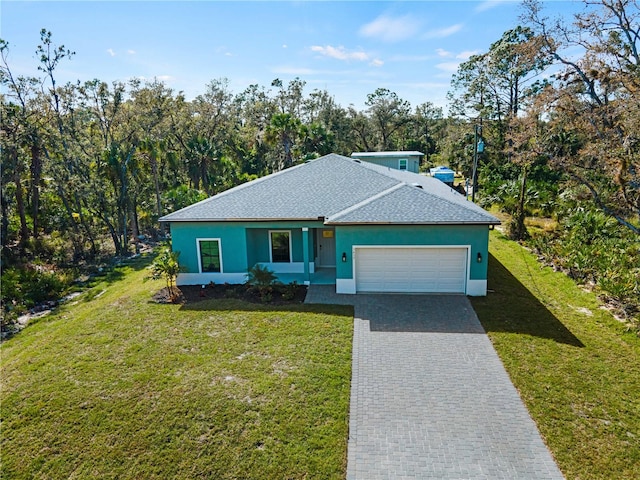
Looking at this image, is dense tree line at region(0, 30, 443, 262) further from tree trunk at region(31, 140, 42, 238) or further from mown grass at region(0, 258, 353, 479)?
mown grass at region(0, 258, 353, 479)

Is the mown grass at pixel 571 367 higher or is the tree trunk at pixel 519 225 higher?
the tree trunk at pixel 519 225

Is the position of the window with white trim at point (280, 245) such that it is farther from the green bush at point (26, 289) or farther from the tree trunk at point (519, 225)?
the tree trunk at point (519, 225)

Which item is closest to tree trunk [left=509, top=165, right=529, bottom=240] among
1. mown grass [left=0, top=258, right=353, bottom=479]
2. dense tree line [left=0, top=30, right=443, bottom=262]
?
mown grass [left=0, top=258, right=353, bottom=479]

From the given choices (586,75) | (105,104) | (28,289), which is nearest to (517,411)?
(586,75)

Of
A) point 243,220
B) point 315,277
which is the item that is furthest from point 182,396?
point 315,277

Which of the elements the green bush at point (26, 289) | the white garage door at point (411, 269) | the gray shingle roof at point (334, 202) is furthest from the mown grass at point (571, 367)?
the green bush at point (26, 289)

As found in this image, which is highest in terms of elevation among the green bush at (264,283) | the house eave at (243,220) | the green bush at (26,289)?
the house eave at (243,220)

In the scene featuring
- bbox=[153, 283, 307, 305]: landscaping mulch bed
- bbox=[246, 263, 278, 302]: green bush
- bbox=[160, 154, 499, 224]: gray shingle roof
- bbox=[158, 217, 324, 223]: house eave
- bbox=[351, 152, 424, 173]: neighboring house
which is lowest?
bbox=[153, 283, 307, 305]: landscaping mulch bed
